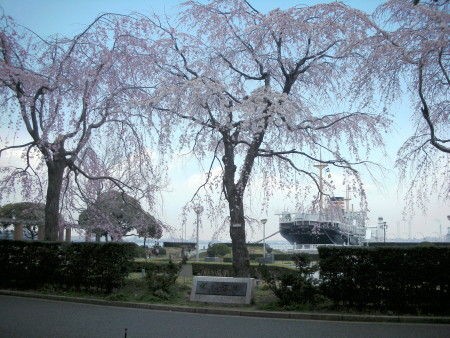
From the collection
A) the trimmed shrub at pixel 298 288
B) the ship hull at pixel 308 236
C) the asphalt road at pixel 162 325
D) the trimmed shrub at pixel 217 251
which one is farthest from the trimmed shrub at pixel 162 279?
the ship hull at pixel 308 236

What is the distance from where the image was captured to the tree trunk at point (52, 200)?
55.8ft

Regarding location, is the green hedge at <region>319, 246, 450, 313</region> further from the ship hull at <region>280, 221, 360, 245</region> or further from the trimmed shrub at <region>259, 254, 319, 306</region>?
the ship hull at <region>280, 221, 360, 245</region>

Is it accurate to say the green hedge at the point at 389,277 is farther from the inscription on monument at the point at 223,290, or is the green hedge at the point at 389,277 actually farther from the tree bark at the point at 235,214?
the tree bark at the point at 235,214

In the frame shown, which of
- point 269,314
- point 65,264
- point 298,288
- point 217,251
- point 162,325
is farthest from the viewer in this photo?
point 217,251

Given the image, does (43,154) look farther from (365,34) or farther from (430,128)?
(430,128)

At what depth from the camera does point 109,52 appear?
17.4 meters

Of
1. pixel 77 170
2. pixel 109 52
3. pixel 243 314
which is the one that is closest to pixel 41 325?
pixel 243 314

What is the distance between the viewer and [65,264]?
48.9ft

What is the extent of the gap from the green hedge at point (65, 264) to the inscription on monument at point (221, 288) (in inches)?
97.9

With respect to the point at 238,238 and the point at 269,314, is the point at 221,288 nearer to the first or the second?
the point at 269,314

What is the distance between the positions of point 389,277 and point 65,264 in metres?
9.56

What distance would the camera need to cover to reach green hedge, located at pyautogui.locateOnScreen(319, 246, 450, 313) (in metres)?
11.6

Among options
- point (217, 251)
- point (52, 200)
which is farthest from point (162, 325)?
point (217, 251)

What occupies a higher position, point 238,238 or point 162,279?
point 238,238
